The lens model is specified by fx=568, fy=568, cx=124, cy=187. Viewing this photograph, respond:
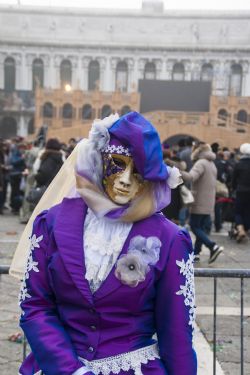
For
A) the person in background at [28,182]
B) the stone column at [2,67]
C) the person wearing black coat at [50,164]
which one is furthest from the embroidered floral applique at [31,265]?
the stone column at [2,67]

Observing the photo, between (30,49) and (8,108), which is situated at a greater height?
(30,49)

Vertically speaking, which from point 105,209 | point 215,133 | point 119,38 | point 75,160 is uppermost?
point 119,38

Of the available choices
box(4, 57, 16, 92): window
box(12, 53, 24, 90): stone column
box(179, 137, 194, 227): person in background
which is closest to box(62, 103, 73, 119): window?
box(12, 53, 24, 90): stone column

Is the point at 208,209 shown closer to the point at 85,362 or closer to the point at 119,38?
the point at 85,362

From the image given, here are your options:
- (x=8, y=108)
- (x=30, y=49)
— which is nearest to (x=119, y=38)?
(x=30, y=49)

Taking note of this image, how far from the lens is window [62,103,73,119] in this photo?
40.5 m

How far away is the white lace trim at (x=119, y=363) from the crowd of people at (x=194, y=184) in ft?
17.2

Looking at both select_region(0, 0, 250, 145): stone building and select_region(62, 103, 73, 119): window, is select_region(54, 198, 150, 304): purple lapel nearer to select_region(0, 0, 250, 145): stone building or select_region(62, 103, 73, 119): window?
select_region(62, 103, 73, 119): window

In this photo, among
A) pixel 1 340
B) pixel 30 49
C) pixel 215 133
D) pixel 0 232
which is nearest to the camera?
pixel 1 340

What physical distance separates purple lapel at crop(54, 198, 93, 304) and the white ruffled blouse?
3cm

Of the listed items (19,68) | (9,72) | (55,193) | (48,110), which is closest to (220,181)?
(55,193)

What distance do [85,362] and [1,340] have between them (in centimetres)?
266

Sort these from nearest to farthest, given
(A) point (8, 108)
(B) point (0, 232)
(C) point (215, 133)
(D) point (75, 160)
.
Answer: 1. (D) point (75, 160)
2. (B) point (0, 232)
3. (C) point (215, 133)
4. (A) point (8, 108)

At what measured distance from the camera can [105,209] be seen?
6.52ft
